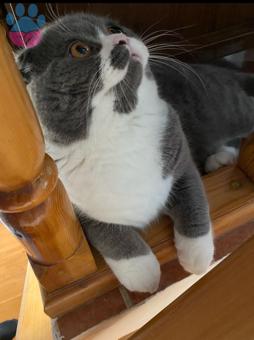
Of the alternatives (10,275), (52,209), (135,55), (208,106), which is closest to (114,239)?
(52,209)

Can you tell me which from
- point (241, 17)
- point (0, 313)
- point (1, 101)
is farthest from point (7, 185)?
point (241, 17)

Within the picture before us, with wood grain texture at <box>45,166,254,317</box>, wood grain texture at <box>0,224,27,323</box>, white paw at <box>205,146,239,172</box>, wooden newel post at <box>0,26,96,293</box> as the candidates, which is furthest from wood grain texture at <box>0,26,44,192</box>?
wood grain texture at <box>0,224,27,323</box>

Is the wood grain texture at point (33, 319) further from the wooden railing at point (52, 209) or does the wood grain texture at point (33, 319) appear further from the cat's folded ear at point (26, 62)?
the cat's folded ear at point (26, 62)

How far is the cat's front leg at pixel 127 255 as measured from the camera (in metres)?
0.77

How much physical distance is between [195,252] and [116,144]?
289 mm

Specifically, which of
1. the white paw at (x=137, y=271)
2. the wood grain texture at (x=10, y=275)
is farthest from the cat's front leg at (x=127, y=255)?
the wood grain texture at (x=10, y=275)

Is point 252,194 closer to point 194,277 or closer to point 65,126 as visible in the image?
point 194,277

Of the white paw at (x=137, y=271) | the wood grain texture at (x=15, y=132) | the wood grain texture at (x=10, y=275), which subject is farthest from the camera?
the wood grain texture at (x=10, y=275)

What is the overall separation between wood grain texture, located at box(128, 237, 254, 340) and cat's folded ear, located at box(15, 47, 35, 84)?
480 mm

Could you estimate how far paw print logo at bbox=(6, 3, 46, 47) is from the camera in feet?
2.70

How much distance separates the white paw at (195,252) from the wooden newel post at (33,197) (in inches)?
7.5

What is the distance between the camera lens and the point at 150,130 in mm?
752

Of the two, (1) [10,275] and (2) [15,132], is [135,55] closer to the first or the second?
(2) [15,132]

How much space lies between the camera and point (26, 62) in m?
0.66
